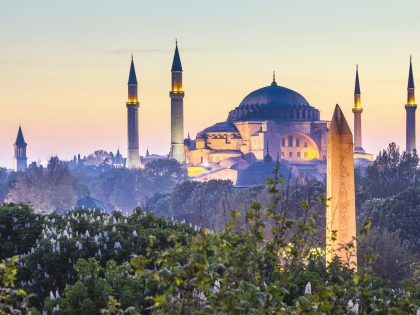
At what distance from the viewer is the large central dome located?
150125 millimetres

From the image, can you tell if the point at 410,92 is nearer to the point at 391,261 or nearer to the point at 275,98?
the point at 275,98

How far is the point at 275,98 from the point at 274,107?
2.28m

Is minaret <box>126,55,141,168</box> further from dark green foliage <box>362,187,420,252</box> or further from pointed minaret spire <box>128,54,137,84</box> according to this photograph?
dark green foliage <box>362,187,420,252</box>

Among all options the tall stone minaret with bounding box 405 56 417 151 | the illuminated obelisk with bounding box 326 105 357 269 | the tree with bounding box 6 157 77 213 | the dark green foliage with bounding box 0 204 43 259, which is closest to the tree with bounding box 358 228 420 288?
the illuminated obelisk with bounding box 326 105 357 269

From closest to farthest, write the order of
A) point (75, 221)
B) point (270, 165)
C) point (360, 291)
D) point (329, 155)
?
point (360, 291) < point (75, 221) < point (329, 155) < point (270, 165)

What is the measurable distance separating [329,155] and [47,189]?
74.8 m

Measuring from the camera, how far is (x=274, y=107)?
150m

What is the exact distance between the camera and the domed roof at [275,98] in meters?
151

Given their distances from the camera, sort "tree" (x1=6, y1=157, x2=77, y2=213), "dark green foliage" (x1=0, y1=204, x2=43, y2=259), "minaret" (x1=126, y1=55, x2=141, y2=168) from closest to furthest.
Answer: "dark green foliage" (x1=0, y1=204, x2=43, y2=259) < "tree" (x1=6, y1=157, x2=77, y2=213) < "minaret" (x1=126, y1=55, x2=141, y2=168)

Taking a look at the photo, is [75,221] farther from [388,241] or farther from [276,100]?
[276,100]

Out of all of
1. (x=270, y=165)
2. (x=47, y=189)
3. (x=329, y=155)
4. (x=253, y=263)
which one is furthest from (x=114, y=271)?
(x=270, y=165)

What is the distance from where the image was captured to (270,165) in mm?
122125

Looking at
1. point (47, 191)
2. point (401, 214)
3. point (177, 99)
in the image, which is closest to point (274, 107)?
point (177, 99)

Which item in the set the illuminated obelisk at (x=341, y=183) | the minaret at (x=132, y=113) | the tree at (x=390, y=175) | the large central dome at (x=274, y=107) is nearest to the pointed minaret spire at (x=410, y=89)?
the large central dome at (x=274, y=107)
